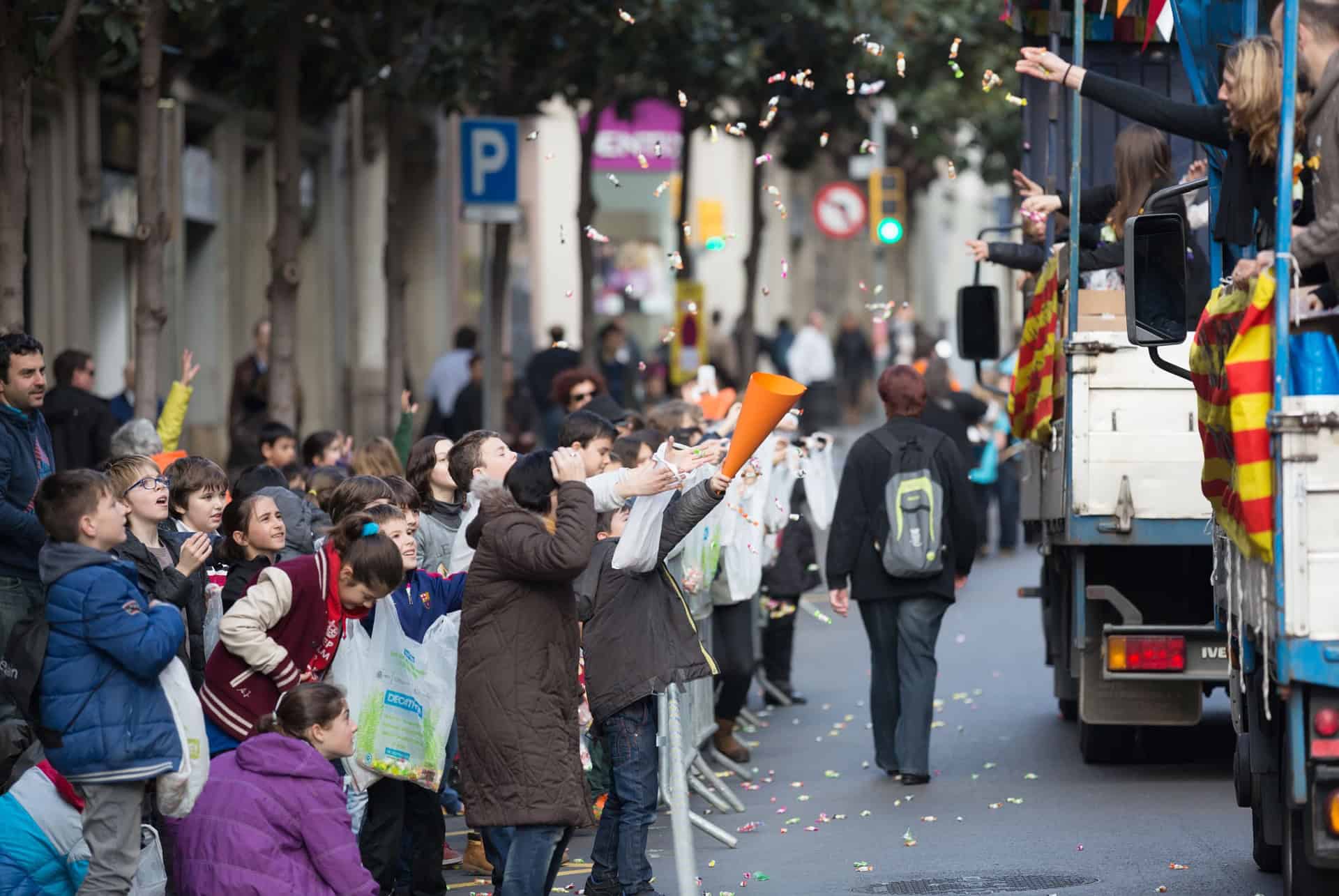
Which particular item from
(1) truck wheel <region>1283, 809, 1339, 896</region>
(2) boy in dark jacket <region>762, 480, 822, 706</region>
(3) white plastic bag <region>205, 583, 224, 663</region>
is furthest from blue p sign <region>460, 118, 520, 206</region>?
(1) truck wheel <region>1283, 809, 1339, 896</region>

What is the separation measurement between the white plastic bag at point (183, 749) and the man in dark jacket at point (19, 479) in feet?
6.21

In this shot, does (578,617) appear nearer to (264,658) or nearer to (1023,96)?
(264,658)

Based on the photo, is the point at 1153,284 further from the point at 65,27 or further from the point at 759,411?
the point at 65,27

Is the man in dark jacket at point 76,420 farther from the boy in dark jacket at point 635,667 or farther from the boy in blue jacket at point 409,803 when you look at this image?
the boy in dark jacket at point 635,667

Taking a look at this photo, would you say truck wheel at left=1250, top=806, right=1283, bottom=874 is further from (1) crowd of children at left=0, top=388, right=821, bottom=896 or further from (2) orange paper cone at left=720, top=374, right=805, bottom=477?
(2) orange paper cone at left=720, top=374, right=805, bottom=477

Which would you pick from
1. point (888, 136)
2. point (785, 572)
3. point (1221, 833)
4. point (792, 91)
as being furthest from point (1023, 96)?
point (888, 136)

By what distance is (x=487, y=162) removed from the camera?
54.3ft

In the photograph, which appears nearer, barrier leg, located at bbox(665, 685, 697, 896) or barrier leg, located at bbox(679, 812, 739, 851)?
barrier leg, located at bbox(665, 685, 697, 896)

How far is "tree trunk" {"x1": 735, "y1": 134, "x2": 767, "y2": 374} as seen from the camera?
24328 millimetres

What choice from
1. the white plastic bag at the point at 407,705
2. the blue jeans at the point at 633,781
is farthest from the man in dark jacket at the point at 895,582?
the white plastic bag at the point at 407,705

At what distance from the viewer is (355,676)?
25.5 feet

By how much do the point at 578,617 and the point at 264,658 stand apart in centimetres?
116

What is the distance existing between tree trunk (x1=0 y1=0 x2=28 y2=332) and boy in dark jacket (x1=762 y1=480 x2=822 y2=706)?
172 inches

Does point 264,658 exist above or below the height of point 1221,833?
above
